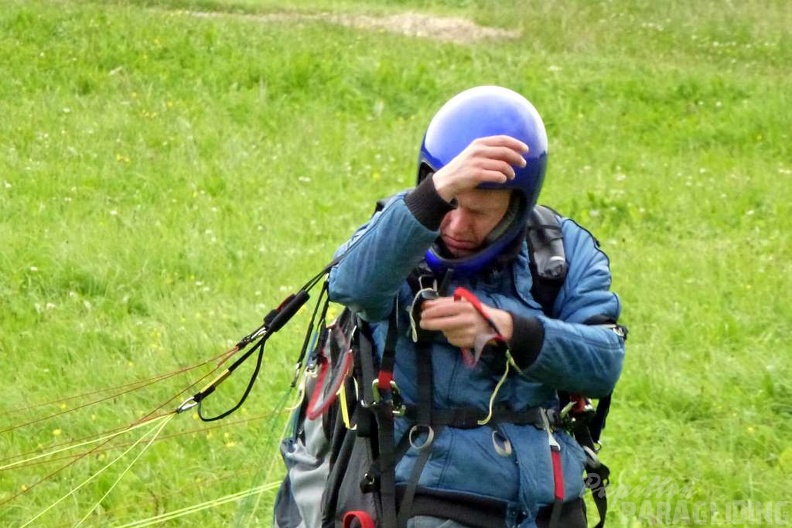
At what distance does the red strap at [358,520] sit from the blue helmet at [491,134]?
0.59 meters

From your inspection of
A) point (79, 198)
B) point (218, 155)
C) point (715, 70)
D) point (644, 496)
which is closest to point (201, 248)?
point (79, 198)

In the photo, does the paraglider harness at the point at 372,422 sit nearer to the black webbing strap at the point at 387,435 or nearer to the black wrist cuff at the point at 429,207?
the black webbing strap at the point at 387,435

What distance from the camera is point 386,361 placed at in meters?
2.76

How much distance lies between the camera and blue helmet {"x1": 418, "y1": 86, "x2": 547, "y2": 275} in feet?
9.21

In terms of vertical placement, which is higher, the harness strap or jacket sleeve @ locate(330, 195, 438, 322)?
jacket sleeve @ locate(330, 195, 438, 322)

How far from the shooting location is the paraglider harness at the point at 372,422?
2.74 meters

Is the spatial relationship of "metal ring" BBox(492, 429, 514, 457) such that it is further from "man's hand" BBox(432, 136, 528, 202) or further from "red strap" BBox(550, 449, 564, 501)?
"man's hand" BBox(432, 136, 528, 202)

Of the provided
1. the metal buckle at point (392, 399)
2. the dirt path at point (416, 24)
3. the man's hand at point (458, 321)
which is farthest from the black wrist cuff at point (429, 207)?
the dirt path at point (416, 24)

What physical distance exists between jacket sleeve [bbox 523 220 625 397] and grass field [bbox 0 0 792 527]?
1.20 meters

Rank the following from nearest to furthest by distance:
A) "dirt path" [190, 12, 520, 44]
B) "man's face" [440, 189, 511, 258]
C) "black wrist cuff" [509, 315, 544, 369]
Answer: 1. "black wrist cuff" [509, 315, 544, 369]
2. "man's face" [440, 189, 511, 258]
3. "dirt path" [190, 12, 520, 44]

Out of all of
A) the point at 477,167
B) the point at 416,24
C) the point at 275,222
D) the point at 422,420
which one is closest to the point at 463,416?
the point at 422,420

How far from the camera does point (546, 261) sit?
2852 millimetres

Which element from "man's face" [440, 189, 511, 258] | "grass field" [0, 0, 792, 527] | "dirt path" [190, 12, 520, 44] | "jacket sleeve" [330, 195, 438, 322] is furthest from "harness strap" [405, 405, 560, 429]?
"dirt path" [190, 12, 520, 44]

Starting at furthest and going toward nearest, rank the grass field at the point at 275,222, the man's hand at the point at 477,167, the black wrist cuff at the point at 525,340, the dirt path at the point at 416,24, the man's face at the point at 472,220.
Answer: the dirt path at the point at 416,24
the grass field at the point at 275,222
the man's face at the point at 472,220
the black wrist cuff at the point at 525,340
the man's hand at the point at 477,167
